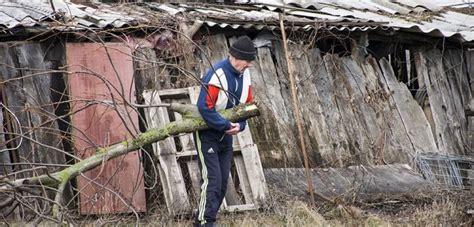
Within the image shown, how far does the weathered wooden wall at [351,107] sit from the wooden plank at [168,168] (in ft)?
2.72

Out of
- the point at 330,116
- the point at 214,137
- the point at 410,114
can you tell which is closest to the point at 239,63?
the point at 214,137

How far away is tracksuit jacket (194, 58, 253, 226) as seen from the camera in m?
6.91

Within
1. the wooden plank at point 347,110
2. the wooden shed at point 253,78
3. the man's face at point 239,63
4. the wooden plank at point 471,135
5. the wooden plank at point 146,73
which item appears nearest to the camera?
the man's face at point 239,63

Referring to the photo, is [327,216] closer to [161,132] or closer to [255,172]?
[255,172]

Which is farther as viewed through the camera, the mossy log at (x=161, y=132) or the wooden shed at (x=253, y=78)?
the wooden shed at (x=253, y=78)

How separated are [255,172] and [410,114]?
Result: 3.16 m

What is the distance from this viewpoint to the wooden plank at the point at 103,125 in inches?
317

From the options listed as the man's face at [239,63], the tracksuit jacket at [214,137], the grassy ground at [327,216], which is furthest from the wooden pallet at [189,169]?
the man's face at [239,63]

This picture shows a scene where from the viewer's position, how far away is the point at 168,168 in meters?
8.23

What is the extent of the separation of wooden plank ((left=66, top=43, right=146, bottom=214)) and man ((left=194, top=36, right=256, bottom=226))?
1.26 metres

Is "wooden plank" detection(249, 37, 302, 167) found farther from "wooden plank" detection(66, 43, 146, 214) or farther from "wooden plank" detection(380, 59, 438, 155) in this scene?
"wooden plank" detection(380, 59, 438, 155)

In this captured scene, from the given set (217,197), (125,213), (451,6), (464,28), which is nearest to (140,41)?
(125,213)

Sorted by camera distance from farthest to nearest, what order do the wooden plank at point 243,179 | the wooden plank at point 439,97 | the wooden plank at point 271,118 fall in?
the wooden plank at point 439,97 < the wooden plank at point 271,118 < the wooden plank at point 243,179

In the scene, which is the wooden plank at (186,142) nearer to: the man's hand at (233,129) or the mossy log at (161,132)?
the mossy log at (161,132)
